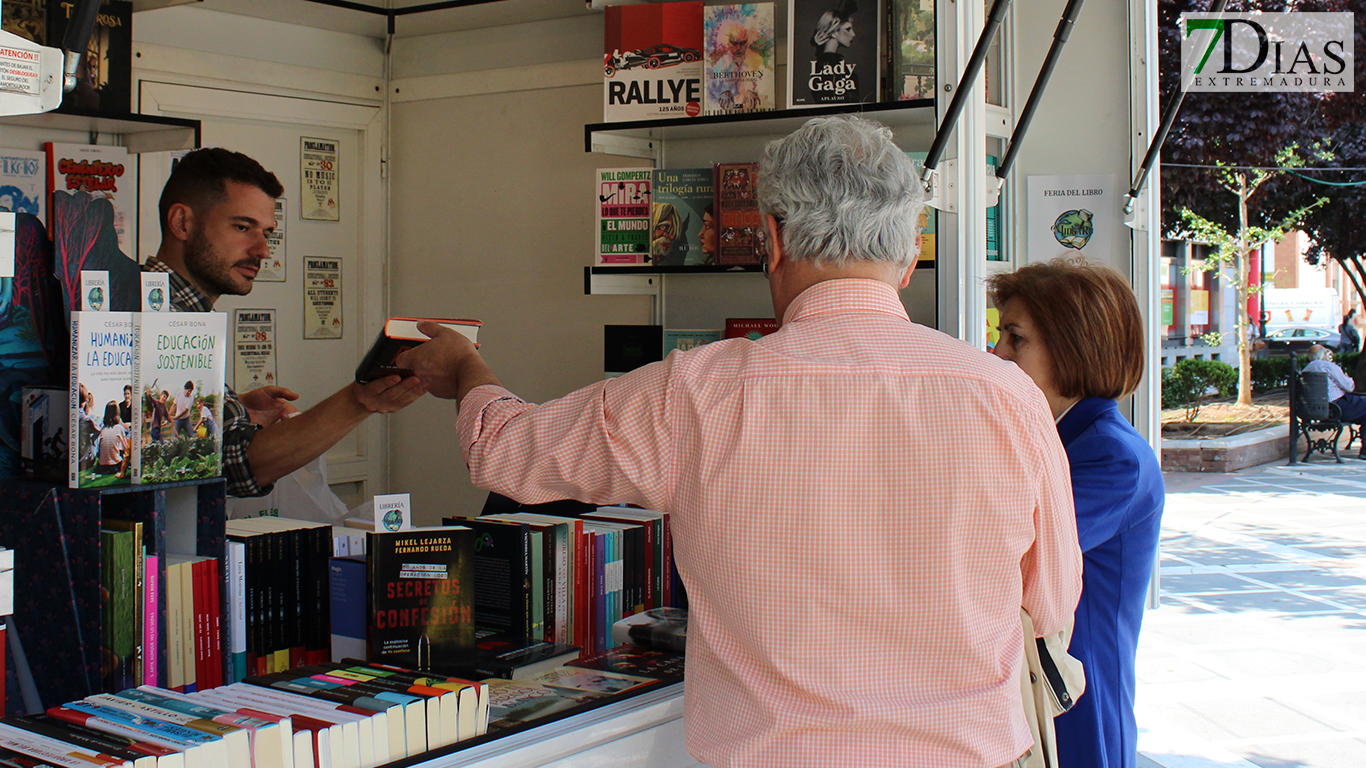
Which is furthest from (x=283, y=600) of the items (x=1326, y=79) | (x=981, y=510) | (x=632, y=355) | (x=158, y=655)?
(x=1326, y=79)

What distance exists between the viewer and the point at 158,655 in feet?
5.86

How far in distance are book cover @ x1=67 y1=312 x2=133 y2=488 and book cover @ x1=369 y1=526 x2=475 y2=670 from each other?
0.44 meters

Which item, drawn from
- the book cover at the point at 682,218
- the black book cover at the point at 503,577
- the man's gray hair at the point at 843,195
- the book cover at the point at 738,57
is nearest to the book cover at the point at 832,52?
the book cover at the point at 738,57

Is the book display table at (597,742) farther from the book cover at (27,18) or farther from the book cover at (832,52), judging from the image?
the book cover at (27,18)

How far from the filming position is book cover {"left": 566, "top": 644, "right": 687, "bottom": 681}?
2066 millimetres

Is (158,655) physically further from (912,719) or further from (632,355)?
(632,355)

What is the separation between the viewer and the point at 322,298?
490 cm

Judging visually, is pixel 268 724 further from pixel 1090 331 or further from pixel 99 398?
pixel 1090 331

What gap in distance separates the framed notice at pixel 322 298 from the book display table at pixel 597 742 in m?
3.37

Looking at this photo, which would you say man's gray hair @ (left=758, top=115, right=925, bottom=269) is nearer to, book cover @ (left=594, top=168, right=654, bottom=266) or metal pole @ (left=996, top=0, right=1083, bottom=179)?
metal pole @ (left=996, top=0, right=1083, bottom=179)

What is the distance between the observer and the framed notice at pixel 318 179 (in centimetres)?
483

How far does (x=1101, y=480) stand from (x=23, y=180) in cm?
370

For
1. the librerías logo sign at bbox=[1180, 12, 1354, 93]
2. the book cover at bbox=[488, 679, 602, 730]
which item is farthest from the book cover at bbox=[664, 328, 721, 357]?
the librerías logo sign at bbox=[1180, 12, 1354, 93]

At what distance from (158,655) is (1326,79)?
11.5 meters
